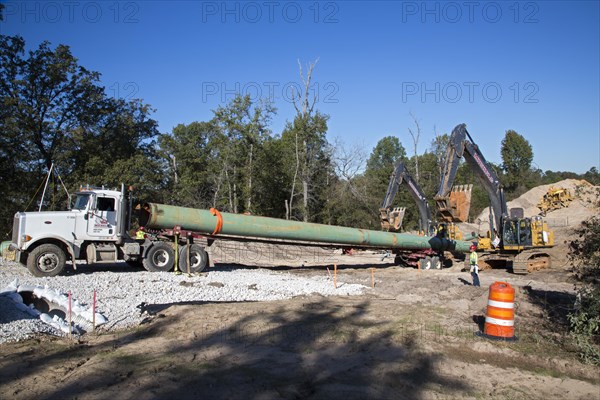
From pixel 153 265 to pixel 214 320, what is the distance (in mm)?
7384

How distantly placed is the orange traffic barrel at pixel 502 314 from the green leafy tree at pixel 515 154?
73602 millimetres

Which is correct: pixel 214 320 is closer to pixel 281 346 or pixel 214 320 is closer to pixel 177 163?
pixel 281 346

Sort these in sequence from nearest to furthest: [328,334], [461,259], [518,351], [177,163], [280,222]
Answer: [518,351] < [328,334] < [280,222] < [461,259] < [177,163]

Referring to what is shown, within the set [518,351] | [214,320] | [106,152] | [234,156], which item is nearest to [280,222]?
[214,320]

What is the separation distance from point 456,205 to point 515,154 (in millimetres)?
66044

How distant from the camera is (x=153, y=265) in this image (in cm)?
1622

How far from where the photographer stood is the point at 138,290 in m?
12.3

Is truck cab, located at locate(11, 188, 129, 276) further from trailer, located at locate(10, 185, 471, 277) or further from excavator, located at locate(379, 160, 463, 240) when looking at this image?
excavator, located at locate(379, 160, 463, 240)

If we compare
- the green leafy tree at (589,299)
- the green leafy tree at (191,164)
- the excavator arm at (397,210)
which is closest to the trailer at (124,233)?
the excavator arm at (397,210)

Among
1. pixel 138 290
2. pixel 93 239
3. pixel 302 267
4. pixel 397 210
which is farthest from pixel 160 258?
pixel 397 210

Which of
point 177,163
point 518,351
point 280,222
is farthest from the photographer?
point 177,163

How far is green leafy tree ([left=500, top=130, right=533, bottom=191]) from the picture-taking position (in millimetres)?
77188

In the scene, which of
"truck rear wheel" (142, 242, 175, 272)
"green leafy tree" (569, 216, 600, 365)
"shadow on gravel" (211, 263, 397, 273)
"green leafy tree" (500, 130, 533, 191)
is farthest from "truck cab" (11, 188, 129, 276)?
"green leafy tree" (500, 130, 533, 191)

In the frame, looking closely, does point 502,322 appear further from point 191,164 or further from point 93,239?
point 191,164
